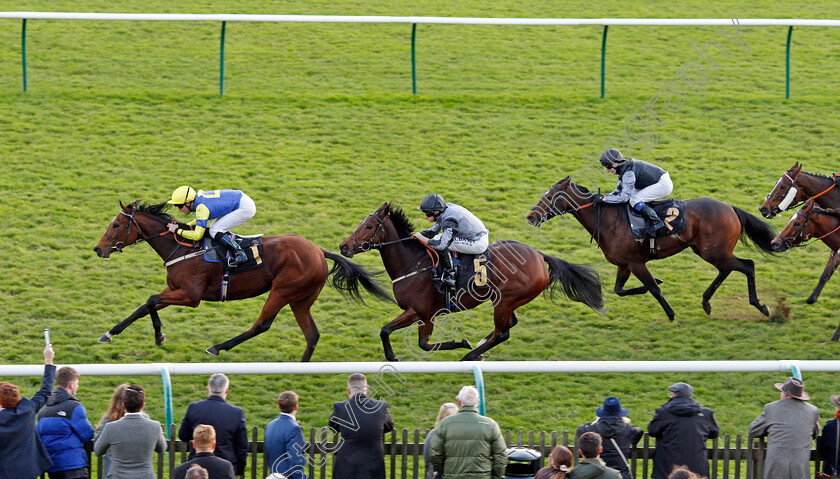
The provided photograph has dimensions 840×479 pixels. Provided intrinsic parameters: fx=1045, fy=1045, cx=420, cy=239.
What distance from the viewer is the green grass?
8.76 m

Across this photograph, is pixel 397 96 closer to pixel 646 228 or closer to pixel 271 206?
pixel 271 206

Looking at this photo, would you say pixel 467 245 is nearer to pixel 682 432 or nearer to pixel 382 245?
pixel 382 245

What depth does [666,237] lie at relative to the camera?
9750mm

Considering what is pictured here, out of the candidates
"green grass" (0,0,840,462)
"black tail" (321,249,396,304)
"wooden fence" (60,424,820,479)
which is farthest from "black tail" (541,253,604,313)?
"wooden fence" (60,424,820,479)

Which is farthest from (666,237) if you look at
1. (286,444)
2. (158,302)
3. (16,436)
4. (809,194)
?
(16,436)

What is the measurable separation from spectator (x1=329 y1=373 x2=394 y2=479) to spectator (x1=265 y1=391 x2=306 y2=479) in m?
0.21

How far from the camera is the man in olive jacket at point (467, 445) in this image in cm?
541

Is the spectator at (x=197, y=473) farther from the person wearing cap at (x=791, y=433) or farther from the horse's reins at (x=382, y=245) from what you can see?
the horse's reins at (x=382, y=245)

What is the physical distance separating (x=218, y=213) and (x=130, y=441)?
3.53 meters

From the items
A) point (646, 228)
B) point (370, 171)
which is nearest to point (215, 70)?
point (370, 171)

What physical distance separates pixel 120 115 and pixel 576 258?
6.32 meters

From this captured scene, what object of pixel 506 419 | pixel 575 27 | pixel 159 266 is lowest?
pixel 506 419

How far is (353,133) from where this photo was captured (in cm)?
1336

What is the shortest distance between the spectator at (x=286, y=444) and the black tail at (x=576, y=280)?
3945mm
